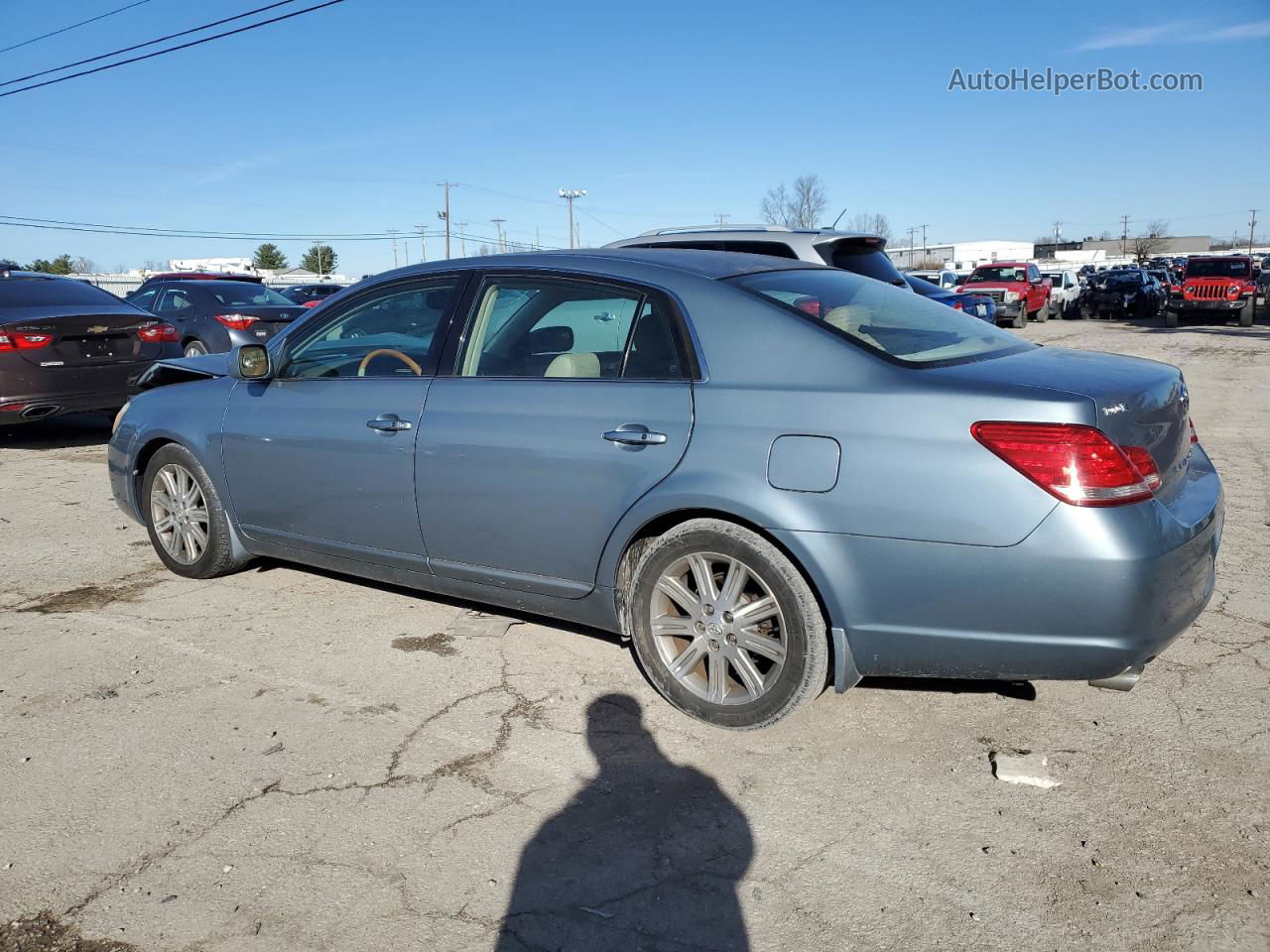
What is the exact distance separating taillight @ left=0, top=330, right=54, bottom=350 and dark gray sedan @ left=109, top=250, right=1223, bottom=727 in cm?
531

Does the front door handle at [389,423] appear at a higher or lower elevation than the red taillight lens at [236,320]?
lower

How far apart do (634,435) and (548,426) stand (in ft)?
1.29

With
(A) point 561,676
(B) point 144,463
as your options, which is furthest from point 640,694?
(B) point 144,463

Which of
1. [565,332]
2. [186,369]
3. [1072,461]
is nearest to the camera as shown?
[1072,461]

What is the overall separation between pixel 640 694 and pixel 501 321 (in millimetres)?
1588

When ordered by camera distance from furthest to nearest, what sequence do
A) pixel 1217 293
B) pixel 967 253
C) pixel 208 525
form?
pixel 967 253 < pixel 1217 293 < pixel 208 525

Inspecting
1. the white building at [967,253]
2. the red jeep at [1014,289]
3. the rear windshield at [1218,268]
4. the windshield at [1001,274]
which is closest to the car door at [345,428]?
the red jeep at [1014,289]

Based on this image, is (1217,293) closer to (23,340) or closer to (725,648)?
(23,340)

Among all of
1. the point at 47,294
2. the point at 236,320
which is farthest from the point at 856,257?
the point at 236,320

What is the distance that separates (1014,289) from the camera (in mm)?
27141

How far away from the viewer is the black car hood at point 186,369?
519 centimetres

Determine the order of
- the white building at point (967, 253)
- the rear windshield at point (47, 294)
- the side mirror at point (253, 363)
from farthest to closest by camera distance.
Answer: the white building at point (967, 253), the rear windshield at point (47, 294), the side mirror at point (253, 363)

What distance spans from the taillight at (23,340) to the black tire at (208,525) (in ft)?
14.7

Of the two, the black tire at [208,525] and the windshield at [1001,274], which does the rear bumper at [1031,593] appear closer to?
the black tire at [208,525]
